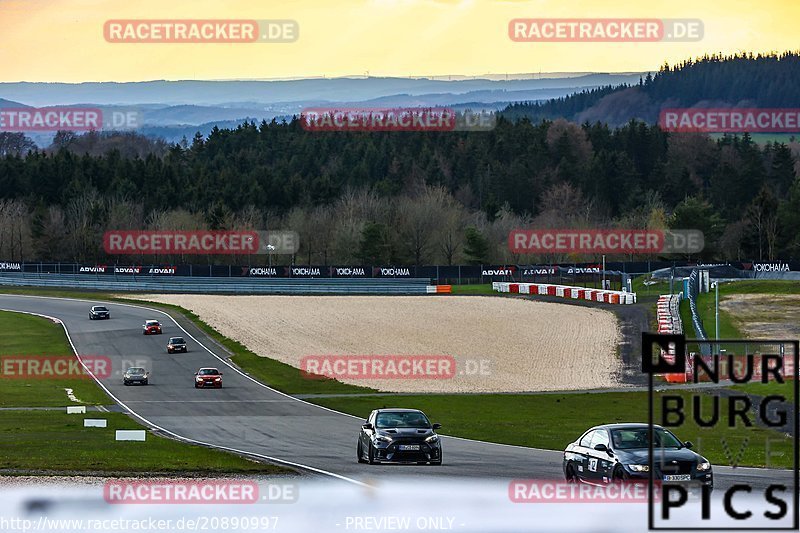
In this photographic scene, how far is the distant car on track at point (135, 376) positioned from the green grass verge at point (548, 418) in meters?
12.3

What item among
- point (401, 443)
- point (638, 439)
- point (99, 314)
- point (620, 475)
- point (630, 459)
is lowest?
point (401, 443)

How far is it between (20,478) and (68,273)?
360 ft

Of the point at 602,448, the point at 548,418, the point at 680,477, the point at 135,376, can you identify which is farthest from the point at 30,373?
the point at 680,477

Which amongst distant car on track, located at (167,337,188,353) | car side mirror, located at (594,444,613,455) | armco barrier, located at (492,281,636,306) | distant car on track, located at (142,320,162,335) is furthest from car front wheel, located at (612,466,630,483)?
armco barrier, located at (492,281,636,306)

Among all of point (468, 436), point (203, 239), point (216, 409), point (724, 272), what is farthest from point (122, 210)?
point (468, 436)

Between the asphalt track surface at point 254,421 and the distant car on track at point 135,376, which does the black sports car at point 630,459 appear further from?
the distant car on track at point 135,376

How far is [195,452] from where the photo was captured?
35.0 metres

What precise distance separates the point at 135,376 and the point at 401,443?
115 feet

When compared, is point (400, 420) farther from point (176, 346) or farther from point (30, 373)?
point (176, 346)

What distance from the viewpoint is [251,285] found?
12306cm

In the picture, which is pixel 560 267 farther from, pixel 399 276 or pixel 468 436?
pixel 468 436

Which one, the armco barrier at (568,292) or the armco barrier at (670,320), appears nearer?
the armco barrier at (670,320)

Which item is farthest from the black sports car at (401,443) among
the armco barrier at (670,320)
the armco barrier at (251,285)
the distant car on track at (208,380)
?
the armco barrier at (251,285)

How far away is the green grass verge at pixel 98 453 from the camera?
30.3 meters
